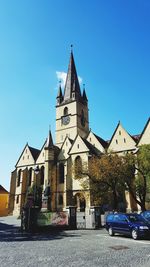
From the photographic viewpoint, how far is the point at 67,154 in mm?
45312

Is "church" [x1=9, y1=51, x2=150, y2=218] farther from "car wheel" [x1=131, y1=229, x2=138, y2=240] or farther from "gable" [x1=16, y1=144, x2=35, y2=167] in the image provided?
"car wheel" [x1=131, y1=229, x2=138, y2=240]

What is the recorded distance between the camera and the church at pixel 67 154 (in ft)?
133

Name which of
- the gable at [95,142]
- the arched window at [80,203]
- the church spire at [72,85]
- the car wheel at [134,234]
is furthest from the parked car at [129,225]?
the church spire at [72,85]

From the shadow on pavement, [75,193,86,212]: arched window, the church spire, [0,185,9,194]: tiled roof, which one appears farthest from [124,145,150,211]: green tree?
[0,185,9,194]: tiled roof

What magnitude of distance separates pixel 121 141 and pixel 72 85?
25685 millimetres

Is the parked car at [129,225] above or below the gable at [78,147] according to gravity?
below

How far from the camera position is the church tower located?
55.2 m

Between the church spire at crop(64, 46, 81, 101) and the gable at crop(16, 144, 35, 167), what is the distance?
16.9 metres

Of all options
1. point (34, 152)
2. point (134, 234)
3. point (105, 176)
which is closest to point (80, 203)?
point (105, 176)

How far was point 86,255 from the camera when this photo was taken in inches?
361

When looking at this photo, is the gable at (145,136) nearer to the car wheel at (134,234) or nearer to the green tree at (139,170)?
the green tree at (139,170)

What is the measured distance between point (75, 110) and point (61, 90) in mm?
10549

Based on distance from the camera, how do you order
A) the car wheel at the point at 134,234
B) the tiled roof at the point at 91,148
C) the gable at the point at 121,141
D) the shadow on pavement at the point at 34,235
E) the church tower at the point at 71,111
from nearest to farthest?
the car wheel at the point at 134,234 < the shadow on pavement at the point at 34,235 < the gable at the point at 121,141 < the tiled roof at the point at 91,148 < the church tower at the point at 71,111

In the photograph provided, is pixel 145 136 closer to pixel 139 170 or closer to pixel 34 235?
pixel 139 170
